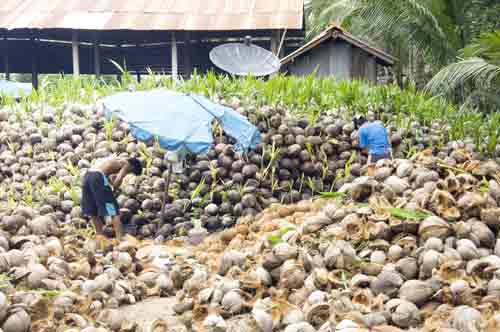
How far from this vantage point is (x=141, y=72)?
65.4 feet

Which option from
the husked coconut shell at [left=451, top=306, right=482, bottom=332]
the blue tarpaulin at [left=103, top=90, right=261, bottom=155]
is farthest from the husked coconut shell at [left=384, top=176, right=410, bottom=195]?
the blue tarpaulin at [left=103, top=90, right=261, bottom=155]

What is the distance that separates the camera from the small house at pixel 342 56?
1258 centimetres

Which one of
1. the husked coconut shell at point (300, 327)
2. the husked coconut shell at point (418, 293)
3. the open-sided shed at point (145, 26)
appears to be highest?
the open-sided shed at point (145, 26)

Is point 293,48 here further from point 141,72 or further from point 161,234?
point 161,234

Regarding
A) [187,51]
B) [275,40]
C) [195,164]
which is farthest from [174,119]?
[187,51]

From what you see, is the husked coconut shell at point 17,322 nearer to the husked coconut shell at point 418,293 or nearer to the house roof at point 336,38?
the husked coconut shell at point 418,293

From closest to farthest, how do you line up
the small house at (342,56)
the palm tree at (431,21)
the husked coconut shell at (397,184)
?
1. the husked coconut shell at (397,184)
2. the palm tree at (431,21)
3. the small house at (342,56)

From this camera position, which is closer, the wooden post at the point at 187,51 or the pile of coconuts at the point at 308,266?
the pile of coconuts at the point at 308,266

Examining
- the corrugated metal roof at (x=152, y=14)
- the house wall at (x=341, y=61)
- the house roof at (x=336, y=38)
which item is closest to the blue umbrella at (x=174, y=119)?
the house roof at (x=336, y=38)

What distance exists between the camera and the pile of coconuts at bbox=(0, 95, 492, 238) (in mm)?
7184

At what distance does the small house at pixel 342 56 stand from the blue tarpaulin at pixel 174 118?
21.2 feet

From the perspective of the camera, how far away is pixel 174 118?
5.98m

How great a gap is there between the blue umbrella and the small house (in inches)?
254

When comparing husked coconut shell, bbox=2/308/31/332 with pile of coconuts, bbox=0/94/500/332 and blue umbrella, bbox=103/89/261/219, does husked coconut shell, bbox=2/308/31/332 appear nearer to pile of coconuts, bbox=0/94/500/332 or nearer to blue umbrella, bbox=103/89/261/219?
pile of coconuts, bbox=0/94/500/332
